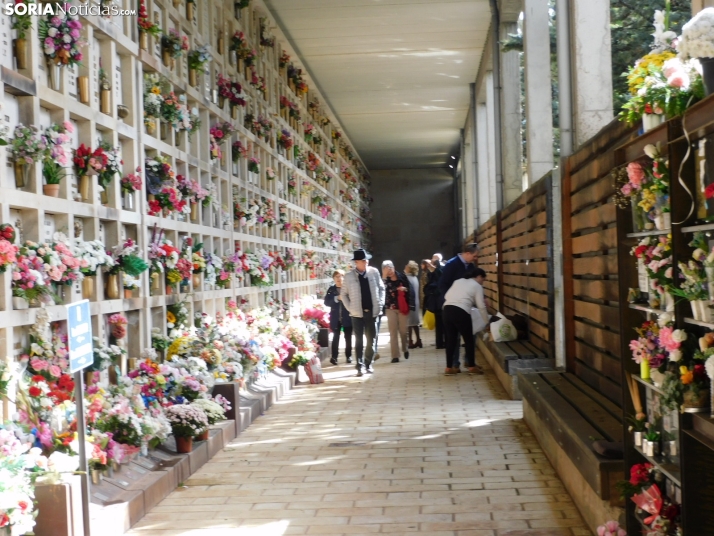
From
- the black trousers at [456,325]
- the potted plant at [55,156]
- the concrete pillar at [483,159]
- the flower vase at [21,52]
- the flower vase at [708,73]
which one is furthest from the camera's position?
the concrete pillar at [483,159]

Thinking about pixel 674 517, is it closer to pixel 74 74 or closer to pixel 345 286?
pixel 74 74

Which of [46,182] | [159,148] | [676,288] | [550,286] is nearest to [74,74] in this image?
[46,182]

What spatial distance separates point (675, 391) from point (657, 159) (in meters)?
0.83

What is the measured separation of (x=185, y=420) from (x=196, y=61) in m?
3.57

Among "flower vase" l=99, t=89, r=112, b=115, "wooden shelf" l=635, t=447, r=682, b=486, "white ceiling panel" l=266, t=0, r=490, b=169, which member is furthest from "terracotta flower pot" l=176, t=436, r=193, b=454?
"white ceiling panel" l=266, t=0, r=490, b=169

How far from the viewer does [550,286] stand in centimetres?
858

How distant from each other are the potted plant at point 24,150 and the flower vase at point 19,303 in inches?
23.5

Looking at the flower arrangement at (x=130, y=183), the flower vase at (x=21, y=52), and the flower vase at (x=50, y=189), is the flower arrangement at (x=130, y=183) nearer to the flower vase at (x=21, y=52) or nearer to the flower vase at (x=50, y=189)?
the flower vase at (x=50, y=189)

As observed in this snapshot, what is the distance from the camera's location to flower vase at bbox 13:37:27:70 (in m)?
4.97

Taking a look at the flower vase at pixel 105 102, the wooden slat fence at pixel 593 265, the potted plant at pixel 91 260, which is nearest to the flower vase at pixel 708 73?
the wooden slat fence at pixel 593 265

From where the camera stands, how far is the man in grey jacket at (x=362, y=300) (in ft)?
38.3

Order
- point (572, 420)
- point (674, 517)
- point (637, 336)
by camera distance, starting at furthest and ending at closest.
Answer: point (572, 420)
point (637, 336)
point (674, 517)

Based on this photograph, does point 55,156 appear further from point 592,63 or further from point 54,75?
point 592,63

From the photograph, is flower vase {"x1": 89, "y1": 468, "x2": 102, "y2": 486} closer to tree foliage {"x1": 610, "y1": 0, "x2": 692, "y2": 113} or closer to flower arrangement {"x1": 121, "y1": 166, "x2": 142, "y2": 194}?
flower arrangement {"x1": 121, "y1": 166, "x2": 142, "y2": 194}
